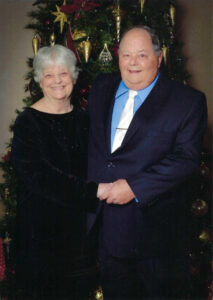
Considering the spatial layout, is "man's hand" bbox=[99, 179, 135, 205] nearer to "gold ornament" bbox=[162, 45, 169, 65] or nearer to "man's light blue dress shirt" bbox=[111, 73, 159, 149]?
"man's light blue dress shirt" bbox=[111, 73, 159, 149]

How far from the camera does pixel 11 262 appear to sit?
2943 millimetres

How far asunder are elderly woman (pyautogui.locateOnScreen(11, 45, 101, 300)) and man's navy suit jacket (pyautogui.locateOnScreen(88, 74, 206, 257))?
0.12 meters

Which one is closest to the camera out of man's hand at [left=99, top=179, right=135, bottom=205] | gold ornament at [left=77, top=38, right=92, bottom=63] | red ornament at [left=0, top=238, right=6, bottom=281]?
man's hand at [left=99, top=179, right=135, bottom=205]

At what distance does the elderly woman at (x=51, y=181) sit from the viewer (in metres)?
1.96

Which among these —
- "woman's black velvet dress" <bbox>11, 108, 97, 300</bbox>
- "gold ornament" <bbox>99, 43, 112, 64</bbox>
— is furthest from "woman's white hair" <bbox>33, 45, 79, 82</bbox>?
"gold ornament" <bbox>99, 43, 112, 64</bbox>

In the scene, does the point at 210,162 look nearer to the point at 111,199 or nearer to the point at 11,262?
the point at 111,199

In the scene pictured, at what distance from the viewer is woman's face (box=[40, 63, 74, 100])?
204cm

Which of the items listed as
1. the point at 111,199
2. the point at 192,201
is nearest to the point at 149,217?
the point at 111,199

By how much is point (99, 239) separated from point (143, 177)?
1.93 ft

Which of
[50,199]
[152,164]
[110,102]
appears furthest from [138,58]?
[50,199]

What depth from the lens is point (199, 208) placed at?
293 cm

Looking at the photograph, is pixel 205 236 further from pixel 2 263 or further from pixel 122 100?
pixel 2 263

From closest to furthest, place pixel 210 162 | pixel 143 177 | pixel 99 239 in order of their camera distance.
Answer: pixel 143 177 < pixel 99 239 < pixel 210 162

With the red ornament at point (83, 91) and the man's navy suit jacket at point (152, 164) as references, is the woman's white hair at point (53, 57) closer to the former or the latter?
the man's navy suit jacket at point (152, 164)
